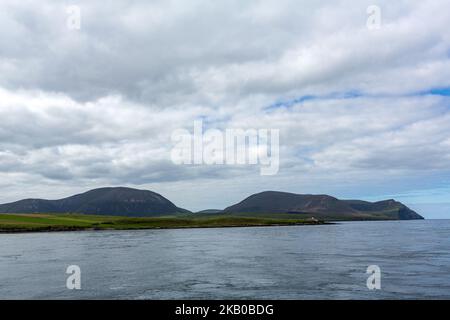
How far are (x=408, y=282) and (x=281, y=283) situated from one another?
12627 millimetres

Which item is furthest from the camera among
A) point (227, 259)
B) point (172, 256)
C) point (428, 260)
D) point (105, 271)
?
point (172, 256)

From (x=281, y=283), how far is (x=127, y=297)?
1487 cm

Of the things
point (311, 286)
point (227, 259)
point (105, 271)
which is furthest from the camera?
point (227, 259)

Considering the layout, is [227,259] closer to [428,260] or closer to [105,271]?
[105,271]

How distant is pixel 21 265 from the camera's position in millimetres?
60344

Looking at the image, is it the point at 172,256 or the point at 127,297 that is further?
the point at 172,256

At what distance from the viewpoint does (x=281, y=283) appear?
136 ft
